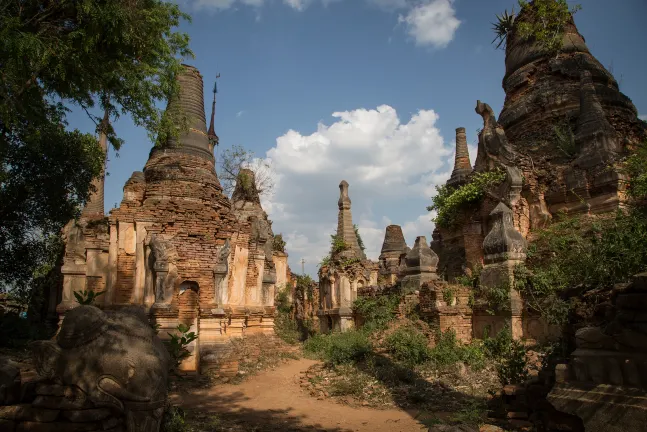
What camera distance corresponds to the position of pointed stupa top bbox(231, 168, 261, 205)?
1827 centimetres

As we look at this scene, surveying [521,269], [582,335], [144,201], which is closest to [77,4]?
[144,201]

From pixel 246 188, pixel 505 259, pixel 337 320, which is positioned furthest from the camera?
pixel 246 188

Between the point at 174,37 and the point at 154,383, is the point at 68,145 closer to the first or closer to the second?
the point at 174,37

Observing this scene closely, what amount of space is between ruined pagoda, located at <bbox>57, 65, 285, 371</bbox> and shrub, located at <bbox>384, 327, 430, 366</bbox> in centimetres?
388

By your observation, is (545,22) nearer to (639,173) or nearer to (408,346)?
(639,173)

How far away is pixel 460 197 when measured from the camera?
14289 millimetres

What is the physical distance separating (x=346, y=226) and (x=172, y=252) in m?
9.97

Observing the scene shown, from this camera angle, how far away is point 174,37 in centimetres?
1119

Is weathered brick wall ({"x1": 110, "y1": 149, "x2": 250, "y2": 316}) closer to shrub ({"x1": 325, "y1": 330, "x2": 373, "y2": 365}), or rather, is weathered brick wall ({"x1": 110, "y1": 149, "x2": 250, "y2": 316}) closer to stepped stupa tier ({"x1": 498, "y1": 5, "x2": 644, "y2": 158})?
shrub ({"x1": 325, "y1": 330, "x2": 373, "y2": 365})

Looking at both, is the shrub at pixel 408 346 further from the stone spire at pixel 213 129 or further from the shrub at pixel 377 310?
the stone spire at pixel 213 129

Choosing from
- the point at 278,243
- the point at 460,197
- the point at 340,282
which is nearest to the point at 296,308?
the point at 278,243

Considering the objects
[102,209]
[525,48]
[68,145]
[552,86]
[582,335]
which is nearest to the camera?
[582,335]

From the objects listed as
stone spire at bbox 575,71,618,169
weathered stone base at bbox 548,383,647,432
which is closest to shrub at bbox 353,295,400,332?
stone spire at bbox 575,71,618,169

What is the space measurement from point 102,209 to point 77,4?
13.3m
